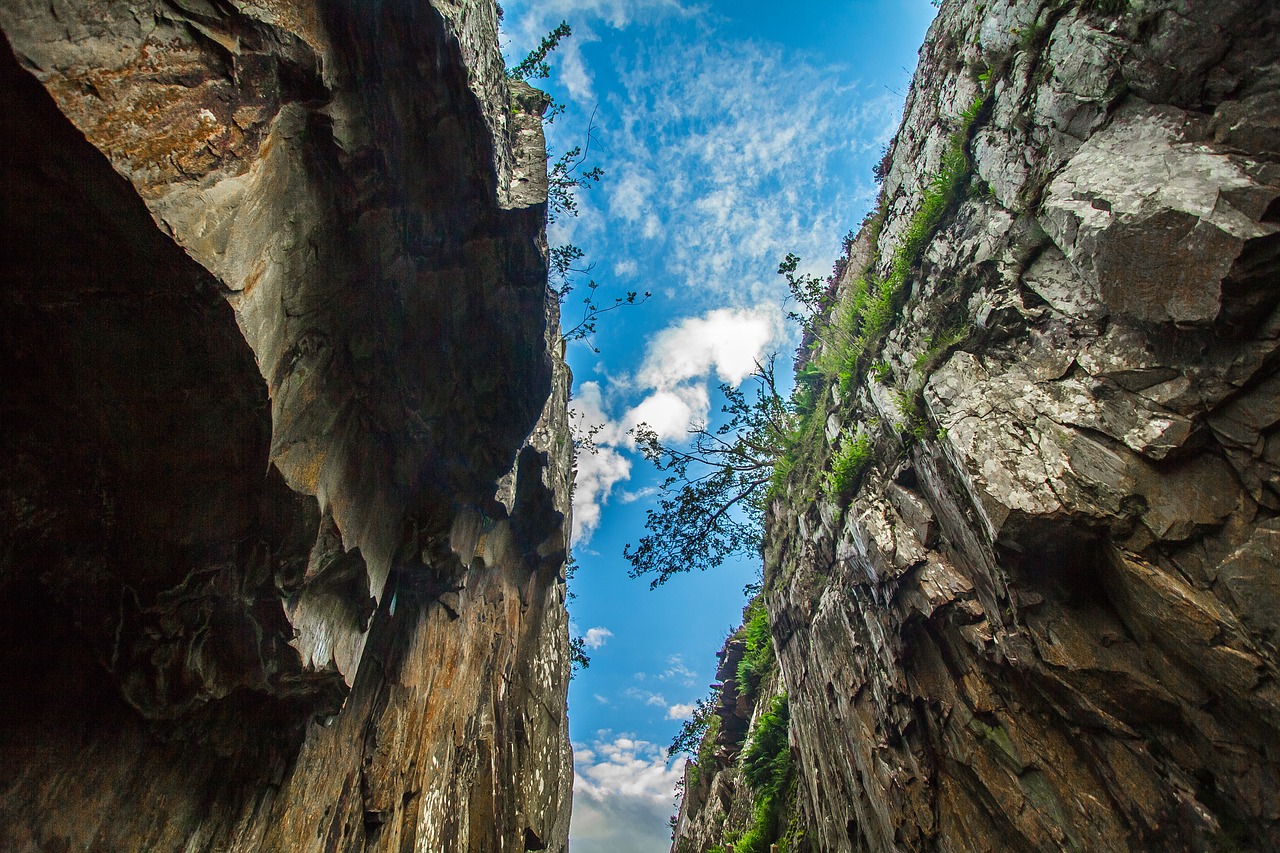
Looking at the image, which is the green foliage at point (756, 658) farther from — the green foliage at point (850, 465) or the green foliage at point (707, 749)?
the green foliage at point (850, 465)

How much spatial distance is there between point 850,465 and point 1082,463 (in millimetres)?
4235

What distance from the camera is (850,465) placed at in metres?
9.40

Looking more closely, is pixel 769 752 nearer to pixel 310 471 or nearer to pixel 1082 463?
pixel 1082 463

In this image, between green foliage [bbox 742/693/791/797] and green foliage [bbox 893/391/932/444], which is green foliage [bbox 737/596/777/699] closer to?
green foliage [bbox 742/693/791/797]

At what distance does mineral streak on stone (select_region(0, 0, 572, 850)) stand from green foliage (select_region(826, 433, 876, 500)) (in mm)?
5714

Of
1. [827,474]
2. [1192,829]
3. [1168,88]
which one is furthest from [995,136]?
[1192,829]

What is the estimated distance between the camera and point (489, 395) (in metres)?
9.41

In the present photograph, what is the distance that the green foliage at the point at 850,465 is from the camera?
9242 mm

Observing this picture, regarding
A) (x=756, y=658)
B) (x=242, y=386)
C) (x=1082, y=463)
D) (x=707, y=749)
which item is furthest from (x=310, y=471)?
(x=707, y=749)

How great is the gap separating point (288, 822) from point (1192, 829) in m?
9.73

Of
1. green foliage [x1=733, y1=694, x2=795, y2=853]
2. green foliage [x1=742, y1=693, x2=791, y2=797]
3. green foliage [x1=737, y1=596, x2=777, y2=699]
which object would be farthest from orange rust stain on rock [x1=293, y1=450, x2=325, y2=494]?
green foliage [x1=737, y1=596, x2=777, y2=699]

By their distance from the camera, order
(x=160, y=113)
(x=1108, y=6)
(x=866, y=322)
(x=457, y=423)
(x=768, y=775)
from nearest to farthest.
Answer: (x=160, y=113)
(x=1108, y=6)
(x=457, y=423)
(x=866, y=322)
(x=768, y=775)

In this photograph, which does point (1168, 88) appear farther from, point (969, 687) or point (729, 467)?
point (729, 467)

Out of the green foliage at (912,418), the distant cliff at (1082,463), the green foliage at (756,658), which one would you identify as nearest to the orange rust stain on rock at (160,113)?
the distant cliff at (1082,463)
